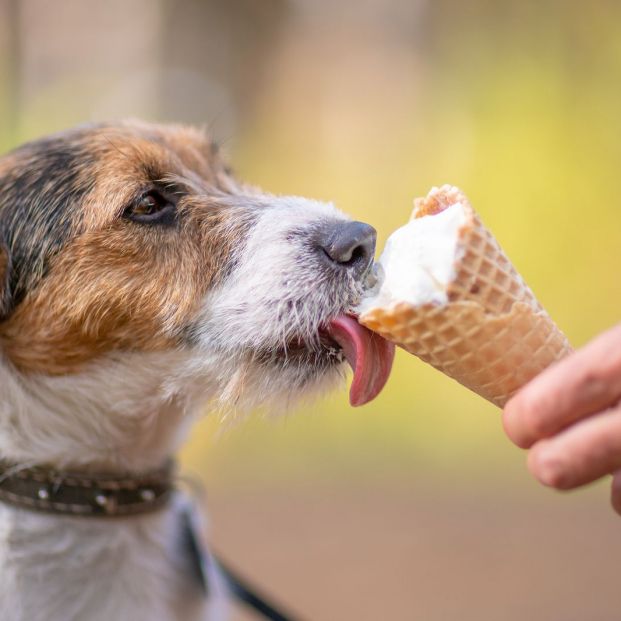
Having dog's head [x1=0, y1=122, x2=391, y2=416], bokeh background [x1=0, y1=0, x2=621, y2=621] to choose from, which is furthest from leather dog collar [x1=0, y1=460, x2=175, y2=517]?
bokeh background [x1=0, y1=0, x2=621, y2=621]

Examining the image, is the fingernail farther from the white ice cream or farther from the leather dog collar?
the leather dog collar

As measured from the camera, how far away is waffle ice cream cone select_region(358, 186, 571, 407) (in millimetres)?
1733

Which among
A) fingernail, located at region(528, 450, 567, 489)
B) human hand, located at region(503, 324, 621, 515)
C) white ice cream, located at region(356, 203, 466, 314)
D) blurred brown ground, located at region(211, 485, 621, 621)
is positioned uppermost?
white ice cream, located at region(356, 203, 466, 314)

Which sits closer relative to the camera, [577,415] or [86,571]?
[577,415]

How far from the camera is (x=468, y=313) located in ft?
5.68

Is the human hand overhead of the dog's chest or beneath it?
overhead

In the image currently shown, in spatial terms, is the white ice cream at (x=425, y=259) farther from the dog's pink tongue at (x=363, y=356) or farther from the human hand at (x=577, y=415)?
the human hand at (x=577, y=415)

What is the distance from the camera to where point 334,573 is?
229 inches

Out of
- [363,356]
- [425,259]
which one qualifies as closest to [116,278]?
[363,356]

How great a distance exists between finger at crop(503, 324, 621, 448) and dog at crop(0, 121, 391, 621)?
82cm

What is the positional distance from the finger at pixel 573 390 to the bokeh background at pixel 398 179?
364 cm

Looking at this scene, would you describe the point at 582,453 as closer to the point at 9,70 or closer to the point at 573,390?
the point at 573,390

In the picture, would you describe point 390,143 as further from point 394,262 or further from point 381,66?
point 394,262

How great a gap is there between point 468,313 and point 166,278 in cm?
111
